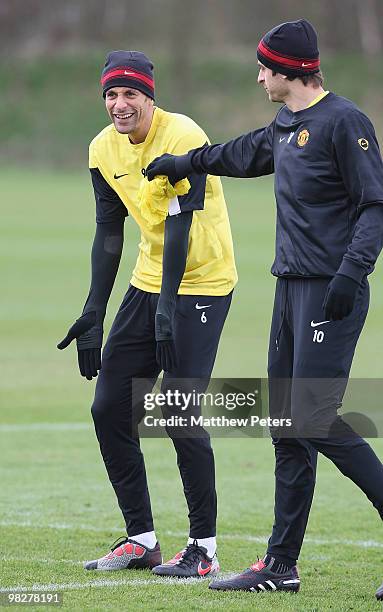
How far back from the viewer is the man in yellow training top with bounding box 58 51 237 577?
6.04 metres

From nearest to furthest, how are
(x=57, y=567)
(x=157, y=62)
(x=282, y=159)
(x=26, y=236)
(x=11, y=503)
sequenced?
(x=282, y=159) < (x=57, y=567) < (x=11, y=503) < (x=26, y=236) < (x=157, y=62)

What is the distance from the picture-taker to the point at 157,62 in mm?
57281

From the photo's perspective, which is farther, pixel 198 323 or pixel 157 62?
pixel 157 62

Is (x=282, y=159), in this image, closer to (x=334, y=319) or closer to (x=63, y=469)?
(x=334, y=319)

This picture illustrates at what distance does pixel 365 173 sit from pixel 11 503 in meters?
3.54

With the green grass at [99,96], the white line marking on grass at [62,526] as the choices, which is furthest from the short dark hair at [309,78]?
the green grass at [99,96]

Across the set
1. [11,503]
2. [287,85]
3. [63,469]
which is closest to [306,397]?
[287,85]

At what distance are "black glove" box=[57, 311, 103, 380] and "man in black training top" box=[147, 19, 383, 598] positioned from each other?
106 centimetres

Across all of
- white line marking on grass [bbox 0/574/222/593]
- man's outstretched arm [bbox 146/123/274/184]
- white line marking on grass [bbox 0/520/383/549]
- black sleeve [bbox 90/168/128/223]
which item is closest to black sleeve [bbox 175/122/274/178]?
man's outstretched arm [bbox 146/123/274/184]

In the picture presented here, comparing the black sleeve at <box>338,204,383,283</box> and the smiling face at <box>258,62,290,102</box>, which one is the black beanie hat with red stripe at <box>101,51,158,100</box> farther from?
the black sleeve at <box>338,204,383,283</box>

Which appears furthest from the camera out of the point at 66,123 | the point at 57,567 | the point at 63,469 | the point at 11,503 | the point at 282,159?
the point at 66,123

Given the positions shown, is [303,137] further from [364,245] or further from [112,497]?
[112,497]

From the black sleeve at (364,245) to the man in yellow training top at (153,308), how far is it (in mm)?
954

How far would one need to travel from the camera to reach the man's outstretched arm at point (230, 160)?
19.1 ft
